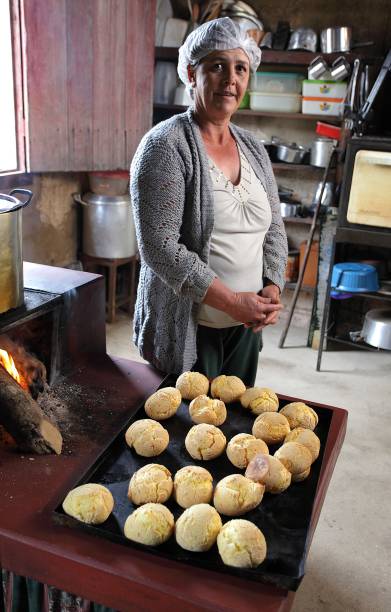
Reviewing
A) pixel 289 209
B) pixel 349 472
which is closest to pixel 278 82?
pixel 289 209

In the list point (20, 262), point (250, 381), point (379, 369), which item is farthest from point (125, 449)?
point (379, 369)

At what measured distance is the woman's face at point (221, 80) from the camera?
1.52 metres

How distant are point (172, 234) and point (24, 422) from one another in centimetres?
61

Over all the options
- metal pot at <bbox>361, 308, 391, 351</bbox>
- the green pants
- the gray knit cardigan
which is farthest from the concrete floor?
the gray knit cardigan

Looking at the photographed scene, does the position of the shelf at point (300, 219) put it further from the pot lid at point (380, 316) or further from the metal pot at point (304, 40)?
the metal pot at point (304, 40)

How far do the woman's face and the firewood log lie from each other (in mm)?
957

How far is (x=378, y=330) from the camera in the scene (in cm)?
368

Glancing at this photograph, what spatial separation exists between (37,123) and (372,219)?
2132 millimetres

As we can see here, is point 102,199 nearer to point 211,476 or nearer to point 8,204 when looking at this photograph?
point 8,204

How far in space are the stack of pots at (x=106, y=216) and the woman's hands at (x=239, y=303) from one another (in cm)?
253

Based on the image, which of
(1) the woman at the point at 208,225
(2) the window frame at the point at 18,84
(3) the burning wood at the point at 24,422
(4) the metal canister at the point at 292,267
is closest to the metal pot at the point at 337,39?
(4) the metal canister at the point at 292,267

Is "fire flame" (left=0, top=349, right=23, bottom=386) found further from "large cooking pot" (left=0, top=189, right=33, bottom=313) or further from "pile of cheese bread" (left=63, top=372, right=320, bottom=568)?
"pile of cheese bread" (left=63, top=372, right=320, bottom=568)

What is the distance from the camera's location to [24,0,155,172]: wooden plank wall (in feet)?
9.81

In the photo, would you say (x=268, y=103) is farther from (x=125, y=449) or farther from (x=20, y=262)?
(x=125, y=449)
